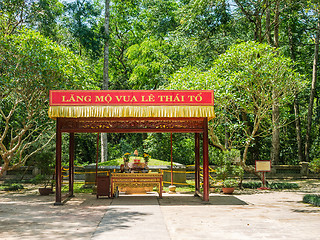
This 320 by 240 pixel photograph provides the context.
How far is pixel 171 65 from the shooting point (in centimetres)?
2597

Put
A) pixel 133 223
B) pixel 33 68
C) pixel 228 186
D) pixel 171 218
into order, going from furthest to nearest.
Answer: pixel 33 68 → pixel 228 186 → pixel 171 218 → pixel 133 223

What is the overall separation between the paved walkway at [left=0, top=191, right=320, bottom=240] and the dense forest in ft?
16.3

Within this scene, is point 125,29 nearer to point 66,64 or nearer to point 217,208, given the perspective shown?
point 66,64

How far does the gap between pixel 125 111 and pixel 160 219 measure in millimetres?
4015

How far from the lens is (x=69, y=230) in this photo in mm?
7789

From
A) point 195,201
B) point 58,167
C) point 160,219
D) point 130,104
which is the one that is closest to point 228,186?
point 195,201

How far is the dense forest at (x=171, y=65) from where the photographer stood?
1702 cm

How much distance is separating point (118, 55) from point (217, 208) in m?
24.6

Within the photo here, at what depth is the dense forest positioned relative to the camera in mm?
17016

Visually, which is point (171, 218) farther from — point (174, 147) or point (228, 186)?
point (174, 147)

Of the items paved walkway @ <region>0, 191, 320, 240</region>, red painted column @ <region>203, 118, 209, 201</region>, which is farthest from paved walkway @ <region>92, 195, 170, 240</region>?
red painted column @ <region>203, 118, 209, 201</region>

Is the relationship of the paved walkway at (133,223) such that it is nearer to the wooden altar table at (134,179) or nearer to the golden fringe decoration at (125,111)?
the wooden altar table at (134,179)

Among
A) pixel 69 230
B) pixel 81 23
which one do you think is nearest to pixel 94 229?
pixel 69 230

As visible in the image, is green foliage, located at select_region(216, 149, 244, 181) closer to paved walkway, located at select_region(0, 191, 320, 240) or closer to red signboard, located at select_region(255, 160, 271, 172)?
red signboard, located at select_region(255, 160, 271, 172)
